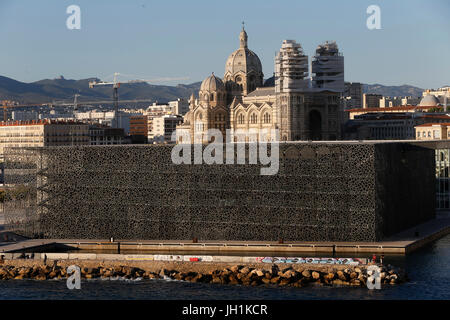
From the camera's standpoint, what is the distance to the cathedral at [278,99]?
122750mm

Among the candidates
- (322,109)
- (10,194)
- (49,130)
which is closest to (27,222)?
(10,194)

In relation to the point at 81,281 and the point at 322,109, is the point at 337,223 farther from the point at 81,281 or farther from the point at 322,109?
the point at 322,109

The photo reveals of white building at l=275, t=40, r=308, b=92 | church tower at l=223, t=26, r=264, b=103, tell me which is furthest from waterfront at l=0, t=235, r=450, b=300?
church tower at l=223, t=26, r=264, b=103

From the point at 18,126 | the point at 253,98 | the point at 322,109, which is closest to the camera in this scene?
the point at 322,109

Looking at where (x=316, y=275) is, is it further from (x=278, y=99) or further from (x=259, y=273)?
(x=278, y=99)

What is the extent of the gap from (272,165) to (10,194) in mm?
19906

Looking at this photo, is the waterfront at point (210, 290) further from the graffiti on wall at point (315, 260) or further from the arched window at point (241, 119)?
the arched window at point (241, 119)

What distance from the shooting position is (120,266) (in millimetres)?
54000

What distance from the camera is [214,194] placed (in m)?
63.7

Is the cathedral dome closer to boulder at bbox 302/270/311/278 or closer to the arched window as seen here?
the arched window

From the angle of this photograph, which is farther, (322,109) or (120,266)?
(322,109)

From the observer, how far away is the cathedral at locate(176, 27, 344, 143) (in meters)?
123

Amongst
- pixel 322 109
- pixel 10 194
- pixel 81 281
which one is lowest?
pixel 81 281

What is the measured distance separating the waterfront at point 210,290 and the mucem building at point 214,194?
8574 mm
